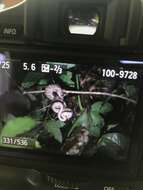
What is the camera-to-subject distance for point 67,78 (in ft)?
2.13

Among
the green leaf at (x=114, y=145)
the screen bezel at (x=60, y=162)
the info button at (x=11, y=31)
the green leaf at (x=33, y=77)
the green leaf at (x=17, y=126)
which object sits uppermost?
the info button at (x=11, y=31)

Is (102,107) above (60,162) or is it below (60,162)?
above

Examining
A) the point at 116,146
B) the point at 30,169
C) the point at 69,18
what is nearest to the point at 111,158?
the point at 116,146

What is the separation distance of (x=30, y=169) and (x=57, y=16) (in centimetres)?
30

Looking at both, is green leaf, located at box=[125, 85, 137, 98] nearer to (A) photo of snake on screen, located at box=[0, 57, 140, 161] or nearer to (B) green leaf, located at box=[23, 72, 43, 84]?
(A) photo of snake on screen, located at box=[0, 57, 140, 161]

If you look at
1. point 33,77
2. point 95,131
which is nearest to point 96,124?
point 95,131

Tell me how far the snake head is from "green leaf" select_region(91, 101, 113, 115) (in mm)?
61

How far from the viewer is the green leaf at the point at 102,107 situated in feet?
2.17

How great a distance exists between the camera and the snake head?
0.66m

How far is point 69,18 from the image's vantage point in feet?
2.06

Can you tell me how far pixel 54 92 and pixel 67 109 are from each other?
39mm

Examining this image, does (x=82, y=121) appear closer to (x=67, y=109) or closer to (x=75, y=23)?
(x=67, y=109)

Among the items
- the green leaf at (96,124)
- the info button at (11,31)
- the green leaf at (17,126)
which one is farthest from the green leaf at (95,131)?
the info button at (11,31)

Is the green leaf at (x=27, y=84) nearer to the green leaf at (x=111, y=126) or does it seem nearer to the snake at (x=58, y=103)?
the snake at (x=58, y=103)
